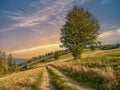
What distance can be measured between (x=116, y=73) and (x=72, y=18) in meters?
46.8

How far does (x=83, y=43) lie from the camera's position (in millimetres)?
65312

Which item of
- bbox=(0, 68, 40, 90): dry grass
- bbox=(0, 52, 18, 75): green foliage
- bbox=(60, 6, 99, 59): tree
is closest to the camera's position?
bbox=(0, 68, 40, 90): dry grass

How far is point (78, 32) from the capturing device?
210 ft

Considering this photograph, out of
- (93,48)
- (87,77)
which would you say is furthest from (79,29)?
(87,77)

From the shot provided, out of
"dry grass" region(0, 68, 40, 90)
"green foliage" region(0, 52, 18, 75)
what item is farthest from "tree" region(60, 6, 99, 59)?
"green foliage" region(0, 52, 18, 75)

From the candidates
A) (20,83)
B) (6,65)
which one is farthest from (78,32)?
(6,65)

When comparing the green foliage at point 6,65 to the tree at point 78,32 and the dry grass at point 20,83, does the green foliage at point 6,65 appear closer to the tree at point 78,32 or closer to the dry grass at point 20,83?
the tree at point 78,32

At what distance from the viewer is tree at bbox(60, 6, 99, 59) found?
209 ft

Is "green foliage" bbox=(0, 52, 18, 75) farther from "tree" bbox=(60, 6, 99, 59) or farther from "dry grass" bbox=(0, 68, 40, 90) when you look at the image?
"dry grass" bbox=(0, 68, 40, 90)

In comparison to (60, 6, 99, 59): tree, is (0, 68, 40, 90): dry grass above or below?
below

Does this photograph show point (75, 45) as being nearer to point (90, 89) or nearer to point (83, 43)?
point (83, 43)

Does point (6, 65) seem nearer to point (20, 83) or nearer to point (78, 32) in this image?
Answer: point (78, 32)

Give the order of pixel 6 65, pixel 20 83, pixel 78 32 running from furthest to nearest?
1. pixel 6 65
2. pixel 78 32
3. pixel 20 83

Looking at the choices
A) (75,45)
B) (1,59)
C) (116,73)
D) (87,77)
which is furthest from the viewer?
(1,59)
